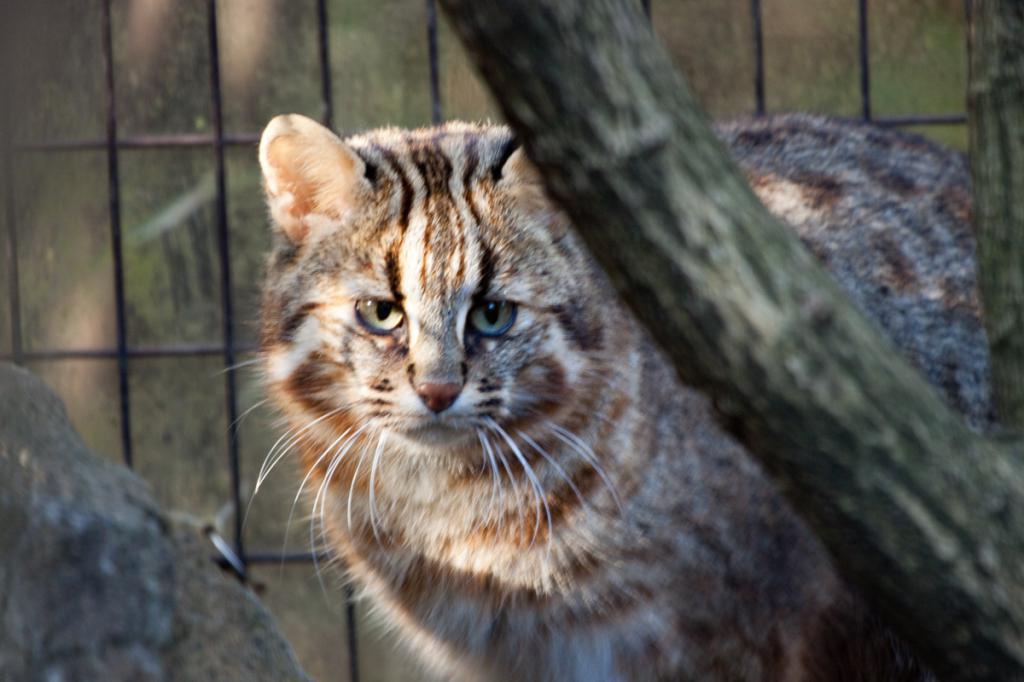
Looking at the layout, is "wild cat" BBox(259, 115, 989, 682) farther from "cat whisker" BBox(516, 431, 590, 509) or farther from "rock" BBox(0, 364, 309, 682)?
"rock" BBox(0, 364, 309, 682)

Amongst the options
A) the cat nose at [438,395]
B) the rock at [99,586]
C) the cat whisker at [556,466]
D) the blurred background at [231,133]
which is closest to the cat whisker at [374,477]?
the cat nose at [438,395]

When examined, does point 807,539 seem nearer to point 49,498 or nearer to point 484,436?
point 484,436

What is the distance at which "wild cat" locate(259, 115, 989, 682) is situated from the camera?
→ 279 centimetres

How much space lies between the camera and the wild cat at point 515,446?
279cm

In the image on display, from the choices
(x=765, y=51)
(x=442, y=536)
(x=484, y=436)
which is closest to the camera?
(x=484, y=436)

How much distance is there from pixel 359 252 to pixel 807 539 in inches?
43.5

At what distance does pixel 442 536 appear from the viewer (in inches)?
116

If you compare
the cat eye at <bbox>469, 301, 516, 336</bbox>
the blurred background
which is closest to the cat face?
the cat eye at <bbox>469, 301, 516, 336</bbox>

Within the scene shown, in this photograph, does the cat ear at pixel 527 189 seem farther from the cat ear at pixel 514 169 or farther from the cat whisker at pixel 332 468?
the cat whisker at pixel 332 468

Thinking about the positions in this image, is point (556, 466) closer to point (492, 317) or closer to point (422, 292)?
point (492, 317)

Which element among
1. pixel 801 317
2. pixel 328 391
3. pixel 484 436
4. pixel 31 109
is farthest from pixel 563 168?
pixel 31 109

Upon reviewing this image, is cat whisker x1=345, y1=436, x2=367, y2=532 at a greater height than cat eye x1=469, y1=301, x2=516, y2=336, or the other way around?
cat eye x1=469, y1=301, x2=516, y2=336

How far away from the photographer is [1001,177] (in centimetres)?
219

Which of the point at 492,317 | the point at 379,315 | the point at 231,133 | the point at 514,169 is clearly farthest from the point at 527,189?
the point at 231,133
